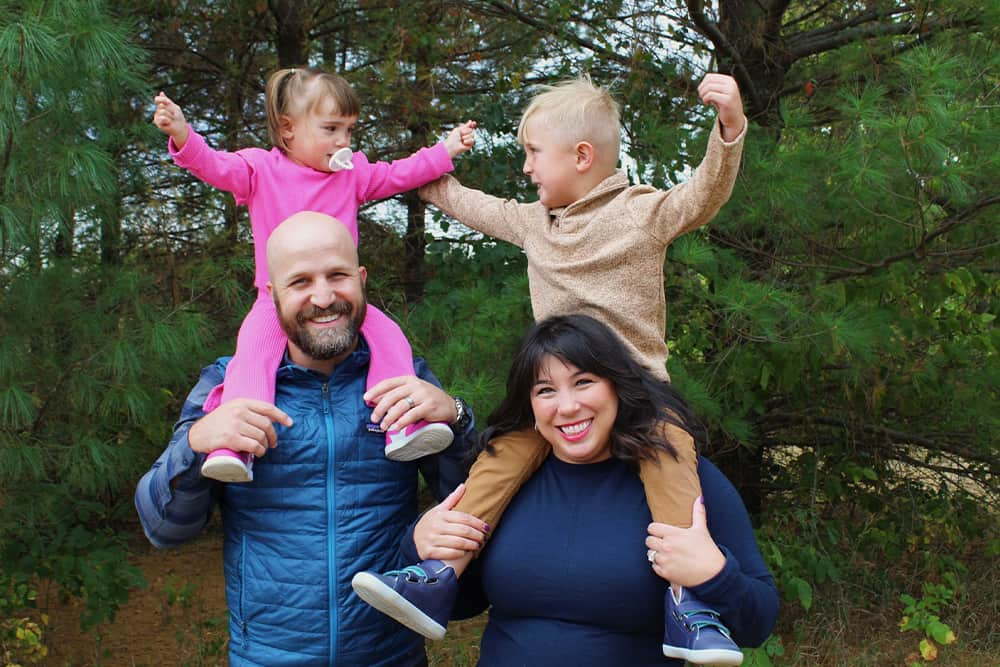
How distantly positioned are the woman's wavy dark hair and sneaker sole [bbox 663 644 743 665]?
39 cm

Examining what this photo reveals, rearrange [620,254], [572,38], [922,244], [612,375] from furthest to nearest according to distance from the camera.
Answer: [572,38] < [922,244] < [620,254] < [612,375]

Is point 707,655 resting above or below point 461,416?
below

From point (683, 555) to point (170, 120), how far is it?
61.9 inches

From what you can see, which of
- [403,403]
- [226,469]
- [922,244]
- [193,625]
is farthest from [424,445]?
[193,625]

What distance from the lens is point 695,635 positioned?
6.19 feet

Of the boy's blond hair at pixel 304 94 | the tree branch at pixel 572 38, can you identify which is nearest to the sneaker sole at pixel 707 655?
the boy's blond hair at pixel 304 94

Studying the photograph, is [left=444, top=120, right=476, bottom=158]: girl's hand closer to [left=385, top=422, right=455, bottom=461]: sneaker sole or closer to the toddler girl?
the toddler girl

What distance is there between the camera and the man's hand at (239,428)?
2059 millimetres

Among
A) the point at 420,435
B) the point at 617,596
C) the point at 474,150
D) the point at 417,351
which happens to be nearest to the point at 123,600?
the point at 417,351

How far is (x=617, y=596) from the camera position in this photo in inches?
79.8

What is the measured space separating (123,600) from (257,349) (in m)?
2.69

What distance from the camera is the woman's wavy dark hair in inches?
83.0

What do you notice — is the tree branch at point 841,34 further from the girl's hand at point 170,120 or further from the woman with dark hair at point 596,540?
the girl's hand at point 170,120

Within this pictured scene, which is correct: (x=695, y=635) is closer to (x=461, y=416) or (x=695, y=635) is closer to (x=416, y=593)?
(x=416, y=593)
